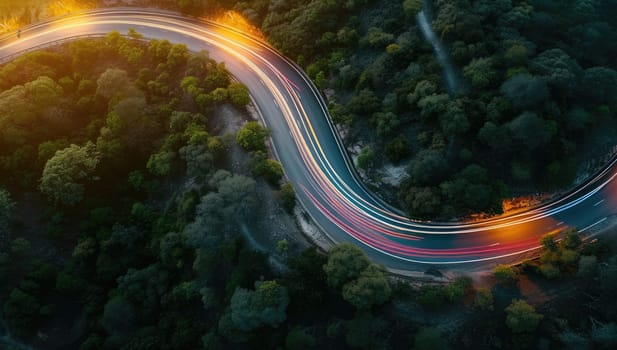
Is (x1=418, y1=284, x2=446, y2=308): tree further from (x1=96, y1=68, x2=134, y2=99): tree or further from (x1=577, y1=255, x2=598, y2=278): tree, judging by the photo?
(x1=96, y1=68, x2=134, y2=99): tree

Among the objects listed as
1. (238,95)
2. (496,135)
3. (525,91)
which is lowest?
(496,135)

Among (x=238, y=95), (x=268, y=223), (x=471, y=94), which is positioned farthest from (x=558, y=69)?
(x=238, y=95)

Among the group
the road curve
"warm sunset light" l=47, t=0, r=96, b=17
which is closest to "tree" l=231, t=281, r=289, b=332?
the road curve

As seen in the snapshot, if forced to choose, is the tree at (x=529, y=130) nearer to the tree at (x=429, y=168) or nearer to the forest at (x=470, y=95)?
the forest at (x=470, y=95)

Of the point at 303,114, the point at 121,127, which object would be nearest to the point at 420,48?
the point at 303,114

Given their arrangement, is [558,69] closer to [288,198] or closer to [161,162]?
[288,198]

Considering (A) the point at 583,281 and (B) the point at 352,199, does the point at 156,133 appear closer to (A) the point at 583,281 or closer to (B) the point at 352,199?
(B) the point at 352,199
